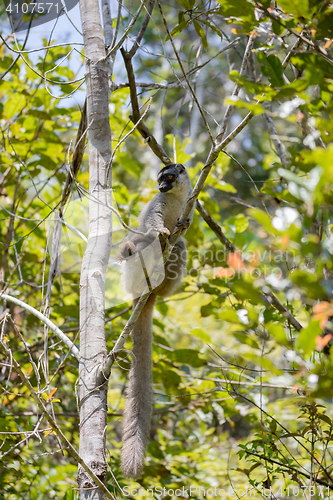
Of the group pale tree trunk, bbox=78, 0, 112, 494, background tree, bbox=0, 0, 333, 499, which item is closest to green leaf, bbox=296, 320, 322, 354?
background tree, bbox=0, 0, 333, 499

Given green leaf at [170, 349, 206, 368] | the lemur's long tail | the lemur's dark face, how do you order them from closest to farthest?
the lemur's long tail
green leaf at [170, 349, 206, 368]
the lemur's dark face

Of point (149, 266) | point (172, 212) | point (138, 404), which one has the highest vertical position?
point (172, 212)

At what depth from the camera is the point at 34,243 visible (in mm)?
5188

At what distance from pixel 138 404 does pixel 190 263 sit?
209 cm

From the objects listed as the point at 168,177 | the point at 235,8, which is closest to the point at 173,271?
the point at 168,177

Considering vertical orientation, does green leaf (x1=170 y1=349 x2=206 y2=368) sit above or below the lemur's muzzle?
below

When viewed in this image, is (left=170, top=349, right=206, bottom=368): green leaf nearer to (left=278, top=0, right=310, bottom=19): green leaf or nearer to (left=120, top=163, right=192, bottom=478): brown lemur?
(left=120, top=163, right=192, bottom=478): brown lemur

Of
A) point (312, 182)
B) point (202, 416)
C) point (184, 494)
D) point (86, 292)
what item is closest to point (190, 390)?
point (202, 416)

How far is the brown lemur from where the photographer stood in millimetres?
3513

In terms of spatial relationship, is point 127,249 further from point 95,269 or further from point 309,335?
point 309,335

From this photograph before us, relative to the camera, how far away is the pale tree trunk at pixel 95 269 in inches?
90.5

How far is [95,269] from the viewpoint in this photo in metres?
2.70

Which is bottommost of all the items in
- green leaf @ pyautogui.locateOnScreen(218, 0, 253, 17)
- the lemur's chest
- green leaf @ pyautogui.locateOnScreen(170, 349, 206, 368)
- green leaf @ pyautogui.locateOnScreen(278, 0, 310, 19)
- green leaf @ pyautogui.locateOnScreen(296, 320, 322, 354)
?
green leaf @ pyautogui.locateOnScreen(296, 320, 322, 354)

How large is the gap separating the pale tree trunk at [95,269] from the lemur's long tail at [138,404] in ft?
2.05
